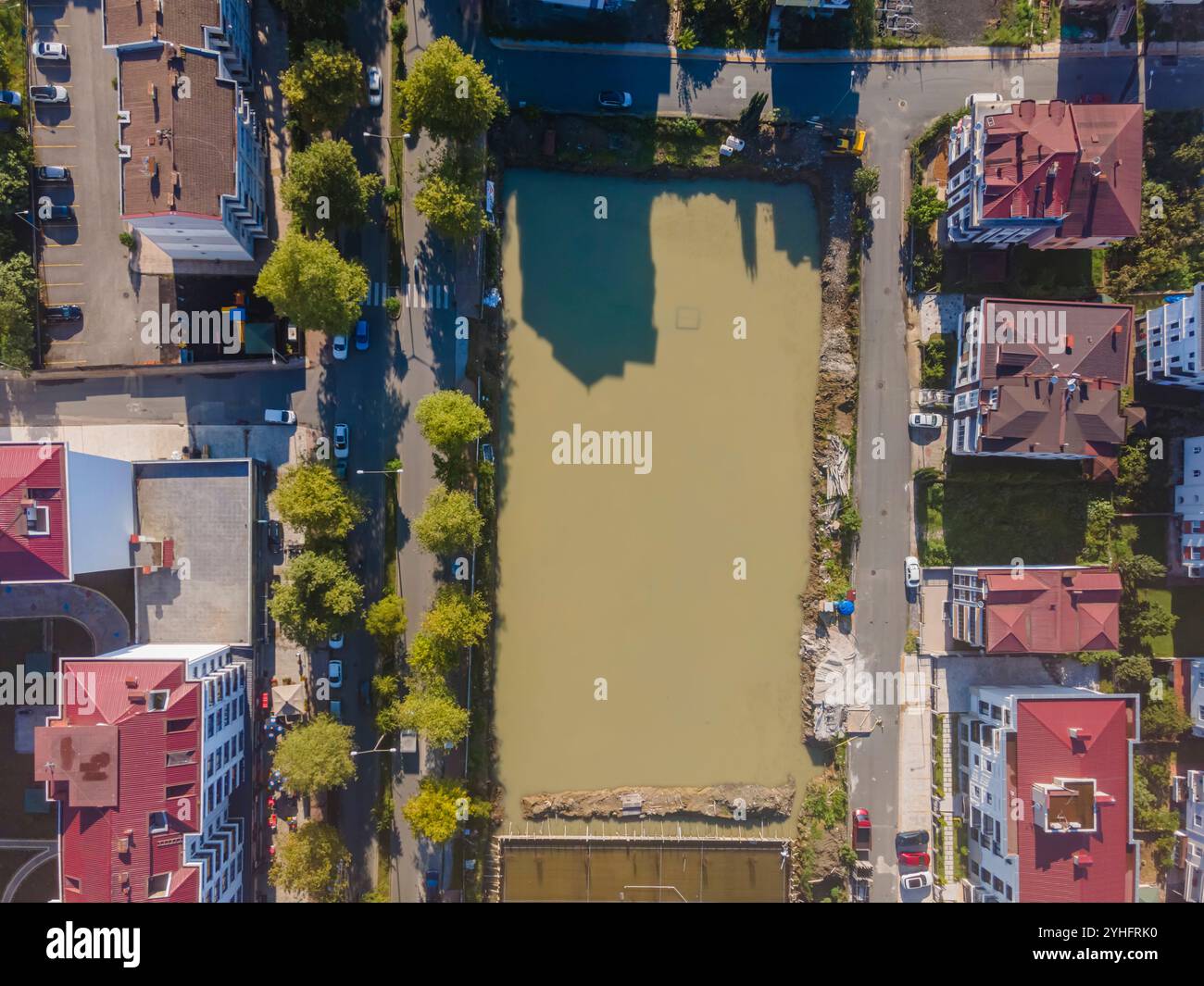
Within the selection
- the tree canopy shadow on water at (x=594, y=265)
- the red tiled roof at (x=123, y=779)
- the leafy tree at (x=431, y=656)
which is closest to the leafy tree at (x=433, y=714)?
the leafy tree at (x=431, y=656)

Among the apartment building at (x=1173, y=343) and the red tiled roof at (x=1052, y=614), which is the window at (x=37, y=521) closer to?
the red tiled roof at (x=1052, y=614)

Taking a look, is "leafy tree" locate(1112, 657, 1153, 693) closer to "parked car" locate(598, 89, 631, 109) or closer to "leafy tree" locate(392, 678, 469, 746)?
"leafy tree" locate(392, 678, 469, 746)

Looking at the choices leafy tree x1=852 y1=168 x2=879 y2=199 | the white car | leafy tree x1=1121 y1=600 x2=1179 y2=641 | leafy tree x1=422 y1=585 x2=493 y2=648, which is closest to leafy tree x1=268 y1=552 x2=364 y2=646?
leafy tree x1=422 y1=585 x2=493 y2=648

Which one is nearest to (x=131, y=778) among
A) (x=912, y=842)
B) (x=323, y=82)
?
(x=323, y=82)

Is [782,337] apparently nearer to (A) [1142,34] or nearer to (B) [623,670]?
(B) [623,670]

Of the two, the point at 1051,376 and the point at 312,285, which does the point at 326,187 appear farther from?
the point at 1051,376

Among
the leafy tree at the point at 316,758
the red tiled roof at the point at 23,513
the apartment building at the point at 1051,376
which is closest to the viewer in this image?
the red tiled roof at the point at 23,513

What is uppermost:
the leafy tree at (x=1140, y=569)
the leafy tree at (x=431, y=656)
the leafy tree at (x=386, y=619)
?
the leafy tree at (x=1140, y=569)
